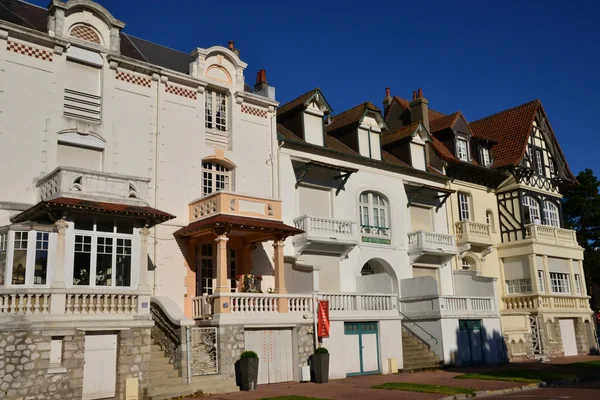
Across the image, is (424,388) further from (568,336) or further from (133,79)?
(568,336)

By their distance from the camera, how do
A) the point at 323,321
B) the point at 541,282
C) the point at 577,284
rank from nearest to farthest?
1. the point at 323,321
2. the point at 541,282
3. the point at 577,284

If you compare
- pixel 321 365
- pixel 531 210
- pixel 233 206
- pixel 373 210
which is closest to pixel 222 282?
pixel 233 206

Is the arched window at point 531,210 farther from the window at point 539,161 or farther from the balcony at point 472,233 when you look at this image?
the balcony at point 472,233

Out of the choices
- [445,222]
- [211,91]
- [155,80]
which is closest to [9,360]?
[155,80]

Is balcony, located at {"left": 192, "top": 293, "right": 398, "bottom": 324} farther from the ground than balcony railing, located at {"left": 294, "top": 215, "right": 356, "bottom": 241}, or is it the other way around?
balcony railing, located at {"left": 294, "top": 215, "right": 356, "bottom": 241}

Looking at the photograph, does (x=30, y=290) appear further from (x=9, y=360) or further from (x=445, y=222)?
(x=445, y=222)

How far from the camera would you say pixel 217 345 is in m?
18.2

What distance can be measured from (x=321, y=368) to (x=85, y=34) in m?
13.2

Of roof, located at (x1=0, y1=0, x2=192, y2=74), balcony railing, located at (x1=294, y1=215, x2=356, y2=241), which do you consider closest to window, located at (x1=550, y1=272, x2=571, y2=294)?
balcony railing, located at (x1=294, y1=215, x2=356, y2=241)

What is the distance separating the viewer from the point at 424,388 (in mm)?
17047

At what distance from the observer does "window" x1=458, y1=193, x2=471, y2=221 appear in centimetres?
3141

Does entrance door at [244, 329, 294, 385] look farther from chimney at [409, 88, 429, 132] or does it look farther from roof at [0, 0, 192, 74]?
chimney at [409, 88, 429, 132]

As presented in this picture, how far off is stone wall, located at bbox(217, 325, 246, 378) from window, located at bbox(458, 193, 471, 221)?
1650 centimetres

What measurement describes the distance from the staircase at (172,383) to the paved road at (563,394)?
24.6 feet
